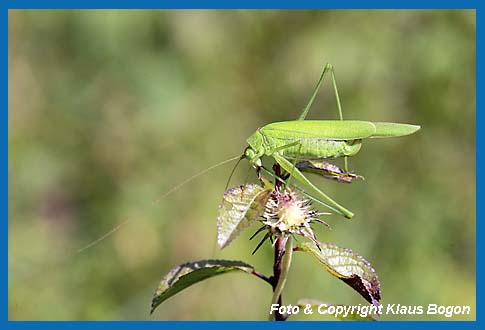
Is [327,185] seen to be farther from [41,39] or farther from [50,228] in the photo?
[41,39]

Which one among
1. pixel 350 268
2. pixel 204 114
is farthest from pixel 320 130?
pixel 204 114

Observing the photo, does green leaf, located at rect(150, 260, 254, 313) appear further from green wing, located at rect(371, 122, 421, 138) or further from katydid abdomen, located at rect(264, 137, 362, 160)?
green wing, located at rect(371, 122, 421, 138)

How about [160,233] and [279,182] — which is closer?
[279,182]

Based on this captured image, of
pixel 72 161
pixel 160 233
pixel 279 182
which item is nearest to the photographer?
pixel 279 182

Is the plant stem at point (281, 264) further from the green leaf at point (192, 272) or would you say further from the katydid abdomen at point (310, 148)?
the katydid abdomen at point (310, 148)

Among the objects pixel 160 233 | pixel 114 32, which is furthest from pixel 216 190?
pixel 114 32

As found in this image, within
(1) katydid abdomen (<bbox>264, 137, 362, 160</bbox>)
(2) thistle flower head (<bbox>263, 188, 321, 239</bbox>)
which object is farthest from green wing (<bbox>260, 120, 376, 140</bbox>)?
(2) thistle flower head (<bbox>263, 188, 321, 239</bbox>)

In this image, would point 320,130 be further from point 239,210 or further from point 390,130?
point 239,210
